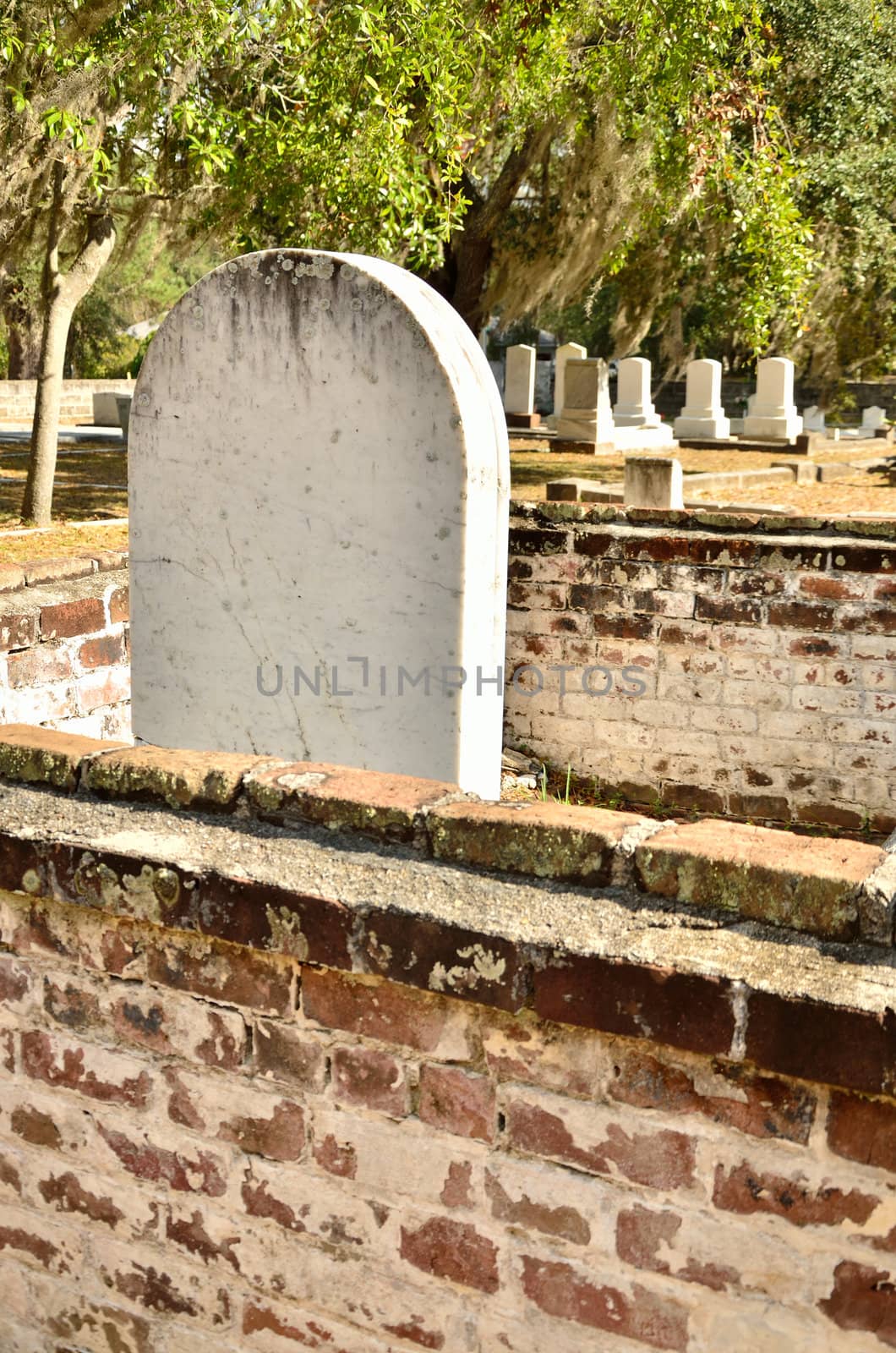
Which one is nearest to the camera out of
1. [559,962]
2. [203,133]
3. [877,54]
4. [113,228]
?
[559,962]

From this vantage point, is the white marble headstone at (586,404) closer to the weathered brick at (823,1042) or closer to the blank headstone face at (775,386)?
the blank headstone face at (775,386)

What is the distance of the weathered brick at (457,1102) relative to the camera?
72.6 inches

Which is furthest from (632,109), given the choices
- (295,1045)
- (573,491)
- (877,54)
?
(295,1045)

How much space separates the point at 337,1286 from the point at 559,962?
0.71m

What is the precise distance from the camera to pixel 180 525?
4.27 m

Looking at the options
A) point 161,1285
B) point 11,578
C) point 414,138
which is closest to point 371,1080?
point 161,1285

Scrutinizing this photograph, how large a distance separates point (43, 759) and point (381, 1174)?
102 centimetres

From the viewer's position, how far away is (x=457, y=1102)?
73.6 inches

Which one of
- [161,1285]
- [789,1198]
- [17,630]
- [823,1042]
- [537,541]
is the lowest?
[161,1285]

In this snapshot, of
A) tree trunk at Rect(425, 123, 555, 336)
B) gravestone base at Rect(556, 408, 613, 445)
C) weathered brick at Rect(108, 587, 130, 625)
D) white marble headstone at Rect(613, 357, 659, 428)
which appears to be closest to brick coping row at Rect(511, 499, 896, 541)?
weathered brick at Rect(108, 587, 130, 625)

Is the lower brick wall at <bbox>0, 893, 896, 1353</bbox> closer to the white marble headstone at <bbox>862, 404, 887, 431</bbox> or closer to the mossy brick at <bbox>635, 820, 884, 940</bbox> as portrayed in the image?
the mossy brick at <bbox>635, 820, 884, 940</bbox>

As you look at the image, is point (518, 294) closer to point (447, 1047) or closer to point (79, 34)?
point (79, 34)

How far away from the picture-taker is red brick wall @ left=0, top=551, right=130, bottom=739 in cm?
411

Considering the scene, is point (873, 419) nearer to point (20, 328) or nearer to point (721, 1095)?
point (20, 328)
